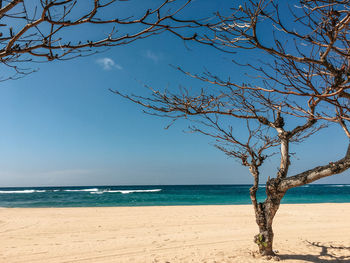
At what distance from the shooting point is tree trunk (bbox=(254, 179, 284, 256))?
14.3 feet

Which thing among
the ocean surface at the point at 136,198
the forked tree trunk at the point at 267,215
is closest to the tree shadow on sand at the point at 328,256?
the forked tree trunk at the point at 267,215

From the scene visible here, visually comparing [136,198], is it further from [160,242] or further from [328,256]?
[328,256]

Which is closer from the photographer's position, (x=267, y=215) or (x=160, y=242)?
(x=267, y=215)

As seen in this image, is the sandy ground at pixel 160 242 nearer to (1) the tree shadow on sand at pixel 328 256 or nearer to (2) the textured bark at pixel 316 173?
(1) the tree shadow on sand at pixel 328 256

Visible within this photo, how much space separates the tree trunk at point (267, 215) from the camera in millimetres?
4344

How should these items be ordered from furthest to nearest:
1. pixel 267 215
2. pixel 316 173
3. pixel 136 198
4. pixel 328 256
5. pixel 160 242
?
1. pixel 136 198
2. pixel 160 242
3. pixel 328 256
4. pixel 267 215
5. pixel 316 173

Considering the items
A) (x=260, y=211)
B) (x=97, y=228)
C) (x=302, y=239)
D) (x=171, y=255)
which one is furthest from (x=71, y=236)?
(x=302, y=239)

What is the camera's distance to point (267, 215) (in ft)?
14.7

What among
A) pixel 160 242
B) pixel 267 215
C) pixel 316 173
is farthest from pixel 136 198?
pixel 316 173

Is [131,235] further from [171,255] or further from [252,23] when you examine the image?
[252,23]

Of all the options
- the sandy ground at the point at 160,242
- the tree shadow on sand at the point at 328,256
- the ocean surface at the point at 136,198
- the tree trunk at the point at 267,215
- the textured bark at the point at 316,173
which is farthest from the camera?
the ocean surface at the point at 136,198

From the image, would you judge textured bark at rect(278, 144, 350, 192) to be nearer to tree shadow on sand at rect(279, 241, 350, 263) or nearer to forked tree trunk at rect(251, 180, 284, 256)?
forked tree trunk at rect(251, 180, 284, 256)

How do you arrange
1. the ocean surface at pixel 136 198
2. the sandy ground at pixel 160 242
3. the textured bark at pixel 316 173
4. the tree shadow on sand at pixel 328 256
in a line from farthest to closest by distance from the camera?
the ocean surface at pixel 136 198 → the sandy ground at pixel 160 242 → the tree shadow on sand at pixel 328 256 → the textured bark at pixel 316 173

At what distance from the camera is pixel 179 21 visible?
5.05 feet
